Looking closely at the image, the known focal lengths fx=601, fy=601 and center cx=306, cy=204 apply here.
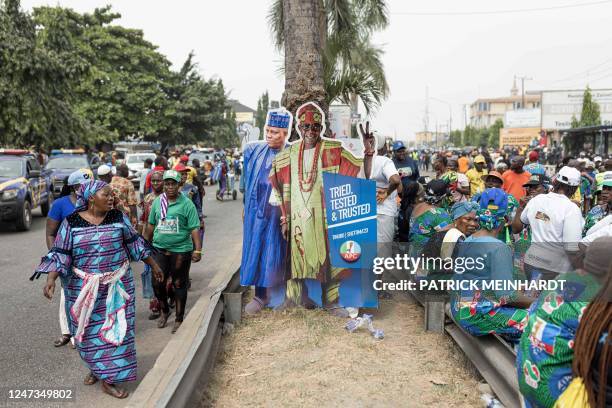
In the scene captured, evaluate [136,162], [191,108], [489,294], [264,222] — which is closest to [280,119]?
[264,222]

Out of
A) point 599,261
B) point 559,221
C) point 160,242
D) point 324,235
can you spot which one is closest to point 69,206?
point 160,242

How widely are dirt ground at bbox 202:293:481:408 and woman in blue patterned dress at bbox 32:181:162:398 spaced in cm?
79

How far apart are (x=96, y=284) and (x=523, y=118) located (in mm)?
84409

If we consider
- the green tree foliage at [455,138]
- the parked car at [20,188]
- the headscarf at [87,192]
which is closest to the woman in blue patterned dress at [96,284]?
the headscarf at [87,192]

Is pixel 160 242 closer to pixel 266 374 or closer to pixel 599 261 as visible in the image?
pixel 266 374

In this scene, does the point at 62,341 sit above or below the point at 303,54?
below

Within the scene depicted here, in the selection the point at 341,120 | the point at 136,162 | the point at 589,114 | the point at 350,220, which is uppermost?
the point at 589,114

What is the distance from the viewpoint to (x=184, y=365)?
4.24 metres

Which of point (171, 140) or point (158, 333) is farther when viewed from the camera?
point (171, 140)

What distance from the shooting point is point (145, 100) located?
41625 millimetres

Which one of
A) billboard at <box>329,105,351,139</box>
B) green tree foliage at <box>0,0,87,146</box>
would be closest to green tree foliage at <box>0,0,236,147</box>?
green tree foliage at <box>0,0,87,146</box>

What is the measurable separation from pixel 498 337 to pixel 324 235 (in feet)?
7.42

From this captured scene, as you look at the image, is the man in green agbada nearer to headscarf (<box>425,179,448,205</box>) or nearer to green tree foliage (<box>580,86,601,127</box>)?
headscarf (<box>425,179,448,205</box>)

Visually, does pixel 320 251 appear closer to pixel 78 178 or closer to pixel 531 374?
pixel 78 178
